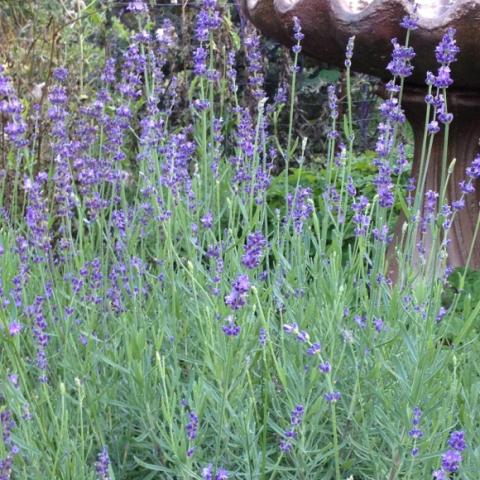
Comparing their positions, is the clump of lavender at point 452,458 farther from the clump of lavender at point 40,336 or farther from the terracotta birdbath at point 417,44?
the terracotta birdbath at point 417,44

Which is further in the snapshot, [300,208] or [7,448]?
[300,208]

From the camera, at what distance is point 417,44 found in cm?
328

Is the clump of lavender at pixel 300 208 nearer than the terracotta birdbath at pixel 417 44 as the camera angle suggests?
Yes

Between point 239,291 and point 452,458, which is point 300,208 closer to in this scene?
point 239,291

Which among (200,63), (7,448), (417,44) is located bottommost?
(7,448)

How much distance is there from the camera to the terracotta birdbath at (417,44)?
10.5 feet

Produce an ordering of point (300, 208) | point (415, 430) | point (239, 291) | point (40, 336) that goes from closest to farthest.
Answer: point (239, 291) → point (415, 430) → point (40, 336) → point (300, 208)

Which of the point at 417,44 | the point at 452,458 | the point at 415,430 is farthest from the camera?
the point at 417,44

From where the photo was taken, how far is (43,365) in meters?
1.93

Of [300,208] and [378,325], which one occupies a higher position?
[300,208]

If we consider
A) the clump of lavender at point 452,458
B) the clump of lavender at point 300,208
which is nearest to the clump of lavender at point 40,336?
the clump of lavender at point 300,208

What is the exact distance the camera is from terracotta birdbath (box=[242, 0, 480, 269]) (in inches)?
127

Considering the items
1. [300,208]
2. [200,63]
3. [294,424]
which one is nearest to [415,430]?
[294,424]

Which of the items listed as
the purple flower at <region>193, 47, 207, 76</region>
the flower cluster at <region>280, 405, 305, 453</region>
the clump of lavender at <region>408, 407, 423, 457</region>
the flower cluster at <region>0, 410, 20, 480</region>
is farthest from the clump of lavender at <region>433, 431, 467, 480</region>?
the purple flower at <region>193, 47, 207, 76</region>
